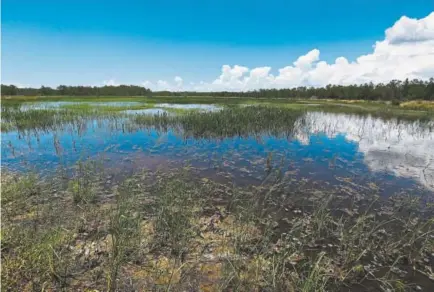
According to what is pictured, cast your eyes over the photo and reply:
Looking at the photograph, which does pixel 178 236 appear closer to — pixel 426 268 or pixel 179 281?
pixel 179 281

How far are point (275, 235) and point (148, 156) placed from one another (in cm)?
765

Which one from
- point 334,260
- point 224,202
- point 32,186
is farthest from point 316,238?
point 32,186

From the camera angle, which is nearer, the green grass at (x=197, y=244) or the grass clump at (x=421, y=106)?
the green grass at (x=197, y=244)

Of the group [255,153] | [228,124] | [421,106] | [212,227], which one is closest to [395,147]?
[255,153]

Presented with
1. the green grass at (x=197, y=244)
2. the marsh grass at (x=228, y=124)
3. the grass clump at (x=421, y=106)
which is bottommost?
the green grass at (x=197, y=244)

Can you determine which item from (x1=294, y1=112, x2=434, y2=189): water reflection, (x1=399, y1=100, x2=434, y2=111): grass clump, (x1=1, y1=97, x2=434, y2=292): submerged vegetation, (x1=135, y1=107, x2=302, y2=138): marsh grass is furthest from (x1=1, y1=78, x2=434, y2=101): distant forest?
(x1=1, y1=97, x2=434, y2=292): submerged vegetation

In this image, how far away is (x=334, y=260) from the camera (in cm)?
450

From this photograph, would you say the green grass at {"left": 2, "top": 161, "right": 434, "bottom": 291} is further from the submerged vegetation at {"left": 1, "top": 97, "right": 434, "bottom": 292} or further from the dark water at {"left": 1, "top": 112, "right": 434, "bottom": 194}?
the dark water at {"left": 1, "top": 112, "right": 434, "bottom": 194}

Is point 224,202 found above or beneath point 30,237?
beneath

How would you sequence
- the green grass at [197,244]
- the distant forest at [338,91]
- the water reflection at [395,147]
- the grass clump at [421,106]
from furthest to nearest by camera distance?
the distant forest at [338,91] < the grass clump at [421,106] < the water reflection at [395,147] < the green grass at [197,244]

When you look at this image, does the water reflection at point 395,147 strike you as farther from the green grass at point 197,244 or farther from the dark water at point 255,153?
the green grass at point 197,244

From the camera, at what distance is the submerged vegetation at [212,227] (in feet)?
12.4

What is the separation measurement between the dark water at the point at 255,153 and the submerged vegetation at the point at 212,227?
0.55 ft

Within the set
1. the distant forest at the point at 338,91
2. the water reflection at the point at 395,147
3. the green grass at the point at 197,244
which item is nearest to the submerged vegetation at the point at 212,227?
the green grass at the point at 197,244
